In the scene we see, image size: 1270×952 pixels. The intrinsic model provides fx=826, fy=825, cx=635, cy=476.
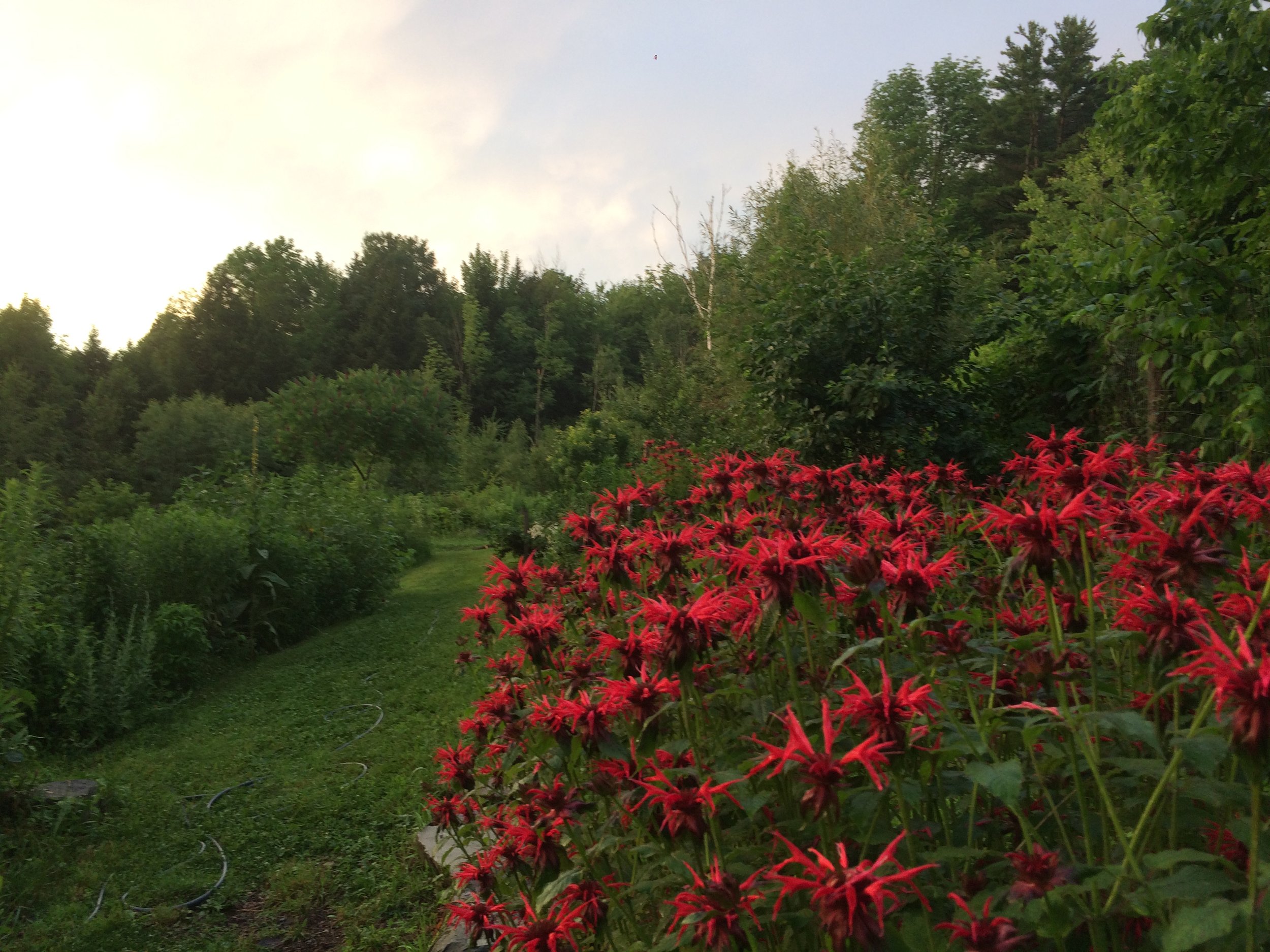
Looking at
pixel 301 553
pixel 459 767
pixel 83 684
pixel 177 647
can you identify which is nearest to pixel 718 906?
pixel 459 767

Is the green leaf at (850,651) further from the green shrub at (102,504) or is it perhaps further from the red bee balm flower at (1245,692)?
the green shrub at (102,504)

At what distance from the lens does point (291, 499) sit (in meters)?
9.23

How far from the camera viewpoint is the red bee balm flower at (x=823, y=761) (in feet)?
3.34

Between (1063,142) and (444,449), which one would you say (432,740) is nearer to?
(444,449)

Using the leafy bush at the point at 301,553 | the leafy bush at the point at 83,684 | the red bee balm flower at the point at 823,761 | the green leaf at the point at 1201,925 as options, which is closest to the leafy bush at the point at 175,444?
the leafy bush at the point at 301,553

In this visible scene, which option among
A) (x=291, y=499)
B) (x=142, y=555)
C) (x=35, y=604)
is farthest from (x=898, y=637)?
(x=291, y=499)

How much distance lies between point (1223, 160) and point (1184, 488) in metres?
3.16

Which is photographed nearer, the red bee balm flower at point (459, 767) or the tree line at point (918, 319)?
the red bee balm flower at point (459, 767)

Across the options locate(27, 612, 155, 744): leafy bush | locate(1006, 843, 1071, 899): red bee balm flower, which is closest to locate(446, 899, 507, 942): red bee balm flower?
locate(1006, 843, 1071, 899): red bee balm flower

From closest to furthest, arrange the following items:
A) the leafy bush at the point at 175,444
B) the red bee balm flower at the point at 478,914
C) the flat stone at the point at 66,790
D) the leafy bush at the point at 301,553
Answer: the red bee balm flower at the point at 478,914 < the flat stone at the point at 66,790 < the leafy bush at the point at 301,553 < the leafy bush at the point at 175,444

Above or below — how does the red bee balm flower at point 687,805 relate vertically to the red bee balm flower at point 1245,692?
below

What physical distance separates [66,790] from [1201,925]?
5.18 meters

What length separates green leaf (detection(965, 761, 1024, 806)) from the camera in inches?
37.6

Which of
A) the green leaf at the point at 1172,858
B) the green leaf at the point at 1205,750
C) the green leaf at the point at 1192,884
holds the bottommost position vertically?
the green leaf at the point at 1192,884
